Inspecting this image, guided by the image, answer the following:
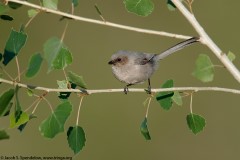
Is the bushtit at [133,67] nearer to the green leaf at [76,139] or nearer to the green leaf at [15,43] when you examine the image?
the green leaf at [76,139]

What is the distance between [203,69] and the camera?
3.88 meters

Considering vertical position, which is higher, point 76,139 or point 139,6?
point 139,6

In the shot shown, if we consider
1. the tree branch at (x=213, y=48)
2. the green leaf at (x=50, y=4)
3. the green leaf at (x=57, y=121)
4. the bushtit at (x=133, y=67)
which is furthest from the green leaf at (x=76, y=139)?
the bushtit at (x=133, y=67)

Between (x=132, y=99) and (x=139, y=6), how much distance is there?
8.48 m

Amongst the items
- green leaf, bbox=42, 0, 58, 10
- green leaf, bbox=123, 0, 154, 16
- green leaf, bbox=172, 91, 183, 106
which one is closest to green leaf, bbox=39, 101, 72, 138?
green leaf, bbox=42, 0, 58, 10

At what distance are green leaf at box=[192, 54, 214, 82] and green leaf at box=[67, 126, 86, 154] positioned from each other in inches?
34.3

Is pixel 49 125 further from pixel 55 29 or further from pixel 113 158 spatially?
pixel 55 29

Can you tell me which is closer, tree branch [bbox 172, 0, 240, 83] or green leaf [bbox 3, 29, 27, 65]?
green leaf [bbox 3, 29, 27, 65]

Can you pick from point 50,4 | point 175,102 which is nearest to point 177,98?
point 175,102

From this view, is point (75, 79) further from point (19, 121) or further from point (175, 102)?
point (175, 102)

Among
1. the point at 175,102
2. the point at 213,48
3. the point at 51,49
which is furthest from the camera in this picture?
the point at 175,102

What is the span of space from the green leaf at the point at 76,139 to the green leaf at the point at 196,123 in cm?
77

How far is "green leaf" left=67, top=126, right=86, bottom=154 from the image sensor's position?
3.79m

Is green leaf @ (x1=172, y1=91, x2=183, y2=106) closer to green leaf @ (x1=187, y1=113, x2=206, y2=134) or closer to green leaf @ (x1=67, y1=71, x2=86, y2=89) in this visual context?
green leaf @ (x1=187, y1=113, x2=206, y2=134)
